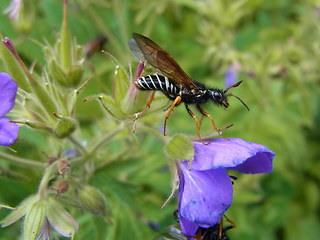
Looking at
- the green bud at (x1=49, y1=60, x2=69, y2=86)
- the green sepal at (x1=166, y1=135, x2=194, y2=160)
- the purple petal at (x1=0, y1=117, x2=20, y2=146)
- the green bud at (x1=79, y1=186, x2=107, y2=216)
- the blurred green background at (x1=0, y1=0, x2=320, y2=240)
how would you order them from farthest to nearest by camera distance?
the blurred green background at (x1=0, y1=0, x2=320, y2=240) < the green bud at (x1=49, y1=60, x2=69, y2=86) < the green bud at (x1=79, y1=186, x2=107, y2=216) < the green sepal at (x1=166, y1=135, x2=194, y2=160) < the purple petal at (x1=0, y1=117, x2=20, y2=146)

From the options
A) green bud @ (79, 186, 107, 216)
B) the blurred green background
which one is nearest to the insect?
green bud @ (79, 186, 107, 216)

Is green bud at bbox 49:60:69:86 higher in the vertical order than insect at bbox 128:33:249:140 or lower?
lower

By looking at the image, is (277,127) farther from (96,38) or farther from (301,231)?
(96,38)

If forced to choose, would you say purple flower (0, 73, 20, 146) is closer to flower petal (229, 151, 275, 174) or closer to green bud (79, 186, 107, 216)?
green bud (79, 186, 107, 216)

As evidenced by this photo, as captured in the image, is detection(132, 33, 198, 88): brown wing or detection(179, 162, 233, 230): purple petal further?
detection(132, 33, 198, 88): brown wing

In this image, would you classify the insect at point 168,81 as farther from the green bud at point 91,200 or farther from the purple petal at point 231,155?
the green bud at point 91,200

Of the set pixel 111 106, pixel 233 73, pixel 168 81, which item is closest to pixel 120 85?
pixel 111 106

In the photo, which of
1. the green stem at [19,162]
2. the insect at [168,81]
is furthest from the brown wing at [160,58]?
the green stem at [19,162]

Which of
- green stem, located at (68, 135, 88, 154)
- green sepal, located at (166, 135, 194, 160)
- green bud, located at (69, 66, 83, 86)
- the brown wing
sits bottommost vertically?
green stem, located at (68, 135, 88, 154)
